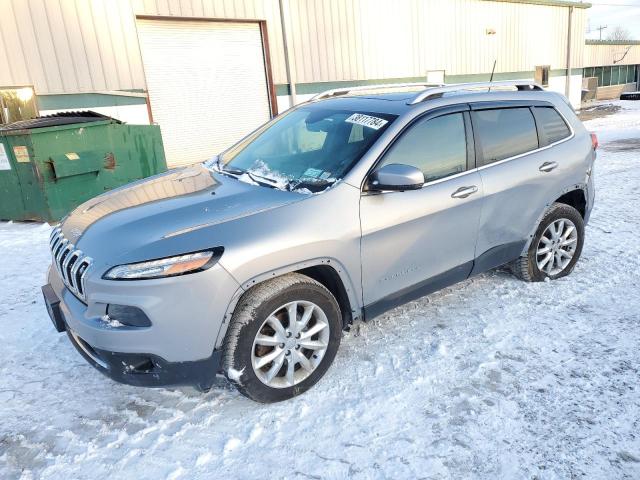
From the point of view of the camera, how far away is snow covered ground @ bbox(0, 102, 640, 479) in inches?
92.2

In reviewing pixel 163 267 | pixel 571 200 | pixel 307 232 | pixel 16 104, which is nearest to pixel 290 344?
pixel 307 232

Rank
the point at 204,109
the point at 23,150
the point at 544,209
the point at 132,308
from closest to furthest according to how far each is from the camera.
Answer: the point at 132,308, the point at 544,209, the point at 23,150, the point at 204,109

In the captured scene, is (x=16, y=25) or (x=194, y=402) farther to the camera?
(x=16, y=25)

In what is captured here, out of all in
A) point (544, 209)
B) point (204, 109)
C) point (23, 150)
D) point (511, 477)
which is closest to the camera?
point (511, 477)

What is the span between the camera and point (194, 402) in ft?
9.37

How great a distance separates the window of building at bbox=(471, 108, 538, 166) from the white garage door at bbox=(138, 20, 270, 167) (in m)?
10.3

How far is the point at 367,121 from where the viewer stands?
3.29 m

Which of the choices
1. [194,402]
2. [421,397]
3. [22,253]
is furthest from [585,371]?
[22,253]

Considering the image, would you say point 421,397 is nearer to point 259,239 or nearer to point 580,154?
point 259,239

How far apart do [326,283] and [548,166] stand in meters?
2.20

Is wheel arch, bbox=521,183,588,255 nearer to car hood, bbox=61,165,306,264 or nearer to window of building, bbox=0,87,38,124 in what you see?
car hood, bbox=61,165,306,264

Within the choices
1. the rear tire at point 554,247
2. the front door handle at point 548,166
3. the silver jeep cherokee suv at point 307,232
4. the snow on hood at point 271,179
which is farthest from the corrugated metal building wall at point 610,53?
the snow on hood at point 271,179

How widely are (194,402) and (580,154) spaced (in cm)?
367

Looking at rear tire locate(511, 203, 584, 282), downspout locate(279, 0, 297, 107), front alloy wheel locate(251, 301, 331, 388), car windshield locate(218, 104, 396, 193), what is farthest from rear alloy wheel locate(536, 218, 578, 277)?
downspout locate(279, 0, 297, 107)
